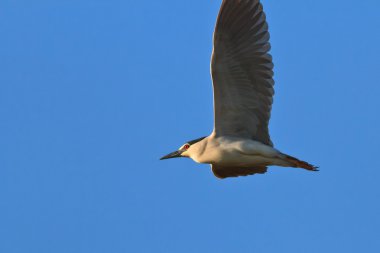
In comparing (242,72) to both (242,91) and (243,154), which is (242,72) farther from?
(243,154)

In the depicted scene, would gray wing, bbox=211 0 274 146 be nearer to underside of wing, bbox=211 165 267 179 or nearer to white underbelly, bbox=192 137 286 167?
white underbelly, bbox=192 137 286 167

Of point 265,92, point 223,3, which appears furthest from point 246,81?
point 223,3

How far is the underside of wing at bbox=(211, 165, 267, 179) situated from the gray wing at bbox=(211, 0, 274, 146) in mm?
1114

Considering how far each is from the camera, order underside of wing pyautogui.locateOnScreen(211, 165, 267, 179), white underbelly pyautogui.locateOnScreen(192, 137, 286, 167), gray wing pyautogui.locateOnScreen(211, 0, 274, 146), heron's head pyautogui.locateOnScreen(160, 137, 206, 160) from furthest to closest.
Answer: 1. underside of wing pyautogui.locateOnScreen(211, 165, 267, 179)
2. heron's head pyautogui.locateOnScreen(160, 137, 206, 160)
3. white underbelly pyautogui.locateOnScreen(192, 137, 286, 167)
4. gray wing pyautogui.locateOnScreen(211, 0, 274, 146)

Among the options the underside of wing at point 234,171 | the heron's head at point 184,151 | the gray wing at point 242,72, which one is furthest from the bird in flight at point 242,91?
the underside of wing at point 234,171

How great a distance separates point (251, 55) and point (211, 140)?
1.47m

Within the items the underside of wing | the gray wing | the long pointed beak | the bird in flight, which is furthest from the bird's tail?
the long pointed beak

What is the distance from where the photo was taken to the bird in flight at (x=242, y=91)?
13102 millimetres

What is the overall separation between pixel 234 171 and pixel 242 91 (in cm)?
186

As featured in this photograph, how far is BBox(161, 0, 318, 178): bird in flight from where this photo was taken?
43.0 feet

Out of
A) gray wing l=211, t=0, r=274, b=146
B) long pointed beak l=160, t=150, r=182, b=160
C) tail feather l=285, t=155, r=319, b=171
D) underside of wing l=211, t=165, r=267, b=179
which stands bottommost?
tail feather l=285, t=155, r=319, b=171

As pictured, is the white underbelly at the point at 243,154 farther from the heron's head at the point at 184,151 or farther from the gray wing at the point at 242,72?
the heron's head at the point at 184,151

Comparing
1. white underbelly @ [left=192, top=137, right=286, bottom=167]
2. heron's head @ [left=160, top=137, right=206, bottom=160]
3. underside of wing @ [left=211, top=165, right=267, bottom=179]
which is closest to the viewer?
white underbelly @ [left=192, top=137, right=286, bottom=167]

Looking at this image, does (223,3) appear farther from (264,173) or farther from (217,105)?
(264,173)
